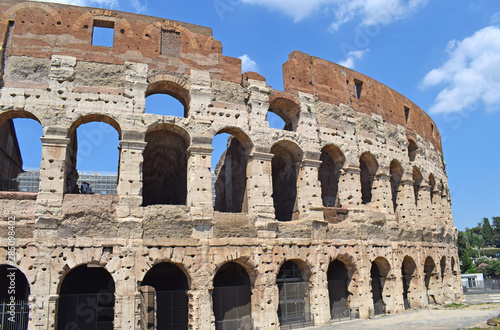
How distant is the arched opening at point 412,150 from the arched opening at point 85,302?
15.5m

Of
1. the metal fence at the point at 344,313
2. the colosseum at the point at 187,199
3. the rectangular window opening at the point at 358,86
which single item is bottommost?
the metal fence at the point at 344,313

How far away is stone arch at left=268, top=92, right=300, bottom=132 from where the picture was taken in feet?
49.7

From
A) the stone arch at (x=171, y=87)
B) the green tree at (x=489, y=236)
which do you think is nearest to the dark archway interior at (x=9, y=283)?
the stone arch at (x=171, y=87)

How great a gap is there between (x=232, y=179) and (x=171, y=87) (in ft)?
18.6

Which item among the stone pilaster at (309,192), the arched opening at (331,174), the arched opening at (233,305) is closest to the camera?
the arched opening at (233,305)

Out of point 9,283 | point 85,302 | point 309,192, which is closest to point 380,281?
point 309,192

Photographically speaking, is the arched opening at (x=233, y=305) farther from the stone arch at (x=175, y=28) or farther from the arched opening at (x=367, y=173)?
the stone arch at (x=175, y=28)

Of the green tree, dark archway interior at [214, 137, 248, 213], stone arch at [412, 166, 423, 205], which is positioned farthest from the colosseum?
the green tree

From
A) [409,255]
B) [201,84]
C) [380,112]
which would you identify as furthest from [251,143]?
[409,255]

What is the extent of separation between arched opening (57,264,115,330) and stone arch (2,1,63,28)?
26.1 ft

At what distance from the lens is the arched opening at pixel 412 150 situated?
67.4ft

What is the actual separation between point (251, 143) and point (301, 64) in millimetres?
4432

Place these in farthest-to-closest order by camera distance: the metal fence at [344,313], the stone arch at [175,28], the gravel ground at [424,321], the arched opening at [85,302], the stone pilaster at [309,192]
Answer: the metal fence at [344,313] < the stone pilaster at [309,192] < the stone arch at [175,28] < the gravel ground at [424,321] < the arched opening at [85,302]

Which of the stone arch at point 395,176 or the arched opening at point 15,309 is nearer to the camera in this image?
the arched opening at point 15,309
